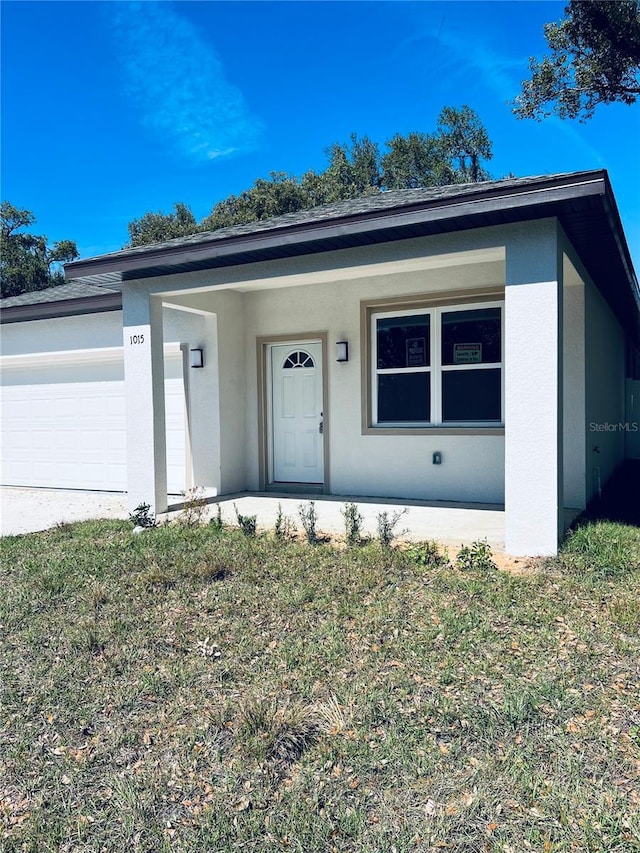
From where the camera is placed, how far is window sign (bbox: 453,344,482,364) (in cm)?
828

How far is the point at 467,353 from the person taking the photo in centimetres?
835

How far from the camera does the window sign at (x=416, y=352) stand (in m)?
8.61

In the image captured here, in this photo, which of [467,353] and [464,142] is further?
[464,142]

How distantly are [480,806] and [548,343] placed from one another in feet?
13.1

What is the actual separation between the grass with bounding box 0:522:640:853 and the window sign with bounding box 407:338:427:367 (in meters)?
3.76

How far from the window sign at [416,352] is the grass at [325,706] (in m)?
3.76

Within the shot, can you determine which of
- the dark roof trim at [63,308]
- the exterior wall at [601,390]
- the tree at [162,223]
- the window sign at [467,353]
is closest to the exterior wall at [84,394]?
the dark roof trim at [63,308]

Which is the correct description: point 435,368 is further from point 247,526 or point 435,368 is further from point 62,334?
point 62,334

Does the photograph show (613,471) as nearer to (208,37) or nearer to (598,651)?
(598,651)

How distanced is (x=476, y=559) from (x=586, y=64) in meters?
12.8

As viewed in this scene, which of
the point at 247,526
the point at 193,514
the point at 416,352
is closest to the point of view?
the point at 247,526

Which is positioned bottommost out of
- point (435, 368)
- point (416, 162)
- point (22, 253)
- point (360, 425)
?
point (360, 425)

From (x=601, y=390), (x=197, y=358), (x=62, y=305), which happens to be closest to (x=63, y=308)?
(x=62, y=305)

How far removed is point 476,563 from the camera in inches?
207
